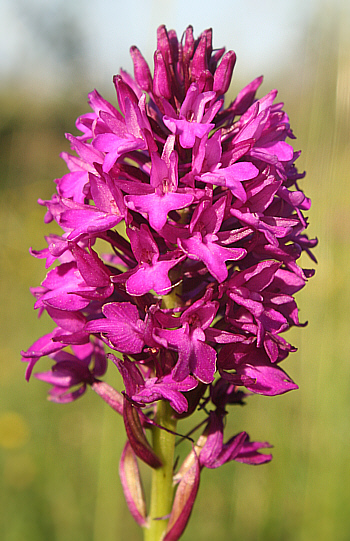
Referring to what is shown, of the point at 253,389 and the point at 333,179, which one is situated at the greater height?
the point at 333,179

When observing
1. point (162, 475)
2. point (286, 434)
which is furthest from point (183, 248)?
point (286, 434)

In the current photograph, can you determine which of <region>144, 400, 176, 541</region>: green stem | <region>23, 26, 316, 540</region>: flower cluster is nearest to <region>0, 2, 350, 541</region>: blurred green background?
<region>144, 400, 176, 541</region>: green stem

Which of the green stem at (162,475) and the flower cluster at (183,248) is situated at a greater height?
the flower cluster at (183,248)

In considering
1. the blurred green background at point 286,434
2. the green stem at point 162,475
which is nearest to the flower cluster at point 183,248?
the green stem at point 162,475

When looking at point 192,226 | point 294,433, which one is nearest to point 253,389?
point 192,226

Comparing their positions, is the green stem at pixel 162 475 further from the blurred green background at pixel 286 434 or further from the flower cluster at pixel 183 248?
the blurred green background at pixel 286 434

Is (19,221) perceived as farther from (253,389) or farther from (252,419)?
(253,389)
